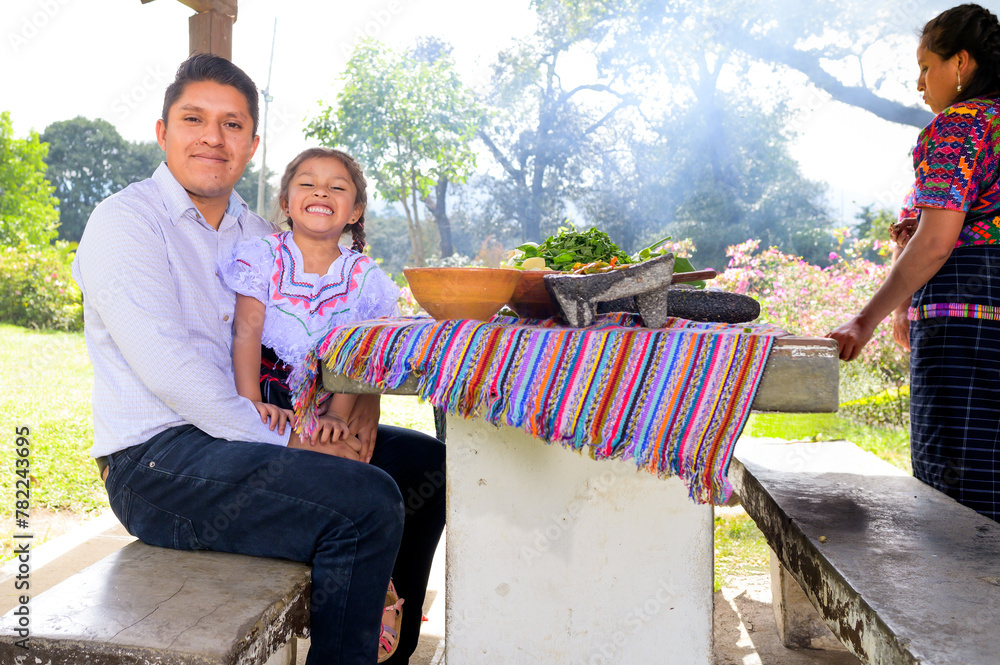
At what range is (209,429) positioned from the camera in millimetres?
1645

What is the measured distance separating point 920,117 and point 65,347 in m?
13.2

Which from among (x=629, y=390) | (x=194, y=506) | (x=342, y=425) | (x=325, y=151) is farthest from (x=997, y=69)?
(x=194, y=506)

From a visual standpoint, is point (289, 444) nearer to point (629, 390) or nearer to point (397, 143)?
point (629, 390)

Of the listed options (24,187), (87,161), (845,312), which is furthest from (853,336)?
(87,161)

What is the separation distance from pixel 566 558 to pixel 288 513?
61 centimetres

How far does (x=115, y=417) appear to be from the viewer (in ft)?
5.41

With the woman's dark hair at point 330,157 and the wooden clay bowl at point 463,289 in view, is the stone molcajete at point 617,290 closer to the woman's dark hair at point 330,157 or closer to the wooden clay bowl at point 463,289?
the wooden clay bowl at point 463,289

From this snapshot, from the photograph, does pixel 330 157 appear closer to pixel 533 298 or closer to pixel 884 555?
pixel 533 298

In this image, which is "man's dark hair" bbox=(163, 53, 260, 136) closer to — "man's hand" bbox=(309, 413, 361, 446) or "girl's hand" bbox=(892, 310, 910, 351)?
"man's hand" bbox=(309, 413, 361, 446)

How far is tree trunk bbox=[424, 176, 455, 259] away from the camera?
63.1 feet

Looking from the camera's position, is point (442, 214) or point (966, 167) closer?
point (966, 167)

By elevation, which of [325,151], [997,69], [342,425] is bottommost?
[342,425]

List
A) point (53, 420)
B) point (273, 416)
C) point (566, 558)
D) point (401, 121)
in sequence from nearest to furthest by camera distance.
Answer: point (566, 558) → point (273, 416) → point (53, 420) → point (401, 121)

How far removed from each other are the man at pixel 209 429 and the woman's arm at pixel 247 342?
2 centimetres
